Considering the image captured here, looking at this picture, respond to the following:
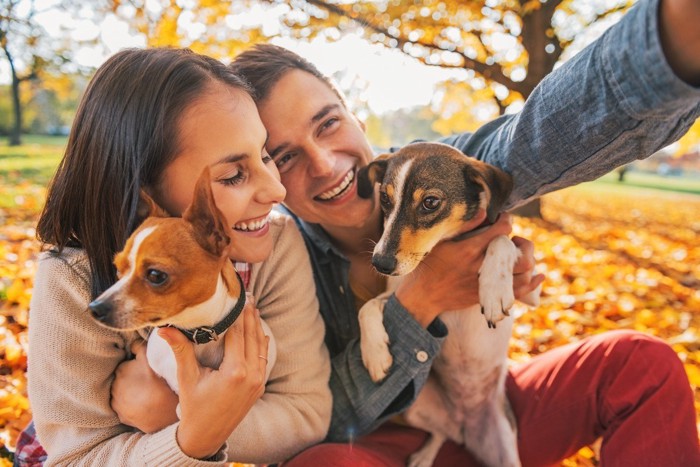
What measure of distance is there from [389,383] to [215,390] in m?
0.71

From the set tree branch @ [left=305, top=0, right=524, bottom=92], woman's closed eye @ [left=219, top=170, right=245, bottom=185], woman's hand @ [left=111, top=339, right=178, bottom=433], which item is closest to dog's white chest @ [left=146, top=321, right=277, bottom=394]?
woman's hand @ [left=111, top=339, right=178, bottom=433]

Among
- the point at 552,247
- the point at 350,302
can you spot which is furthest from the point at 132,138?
the point at 552,247

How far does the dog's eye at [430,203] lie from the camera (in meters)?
1.89

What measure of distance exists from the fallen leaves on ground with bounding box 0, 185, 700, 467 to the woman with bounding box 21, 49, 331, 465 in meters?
0.90

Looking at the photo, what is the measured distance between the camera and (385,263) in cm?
178

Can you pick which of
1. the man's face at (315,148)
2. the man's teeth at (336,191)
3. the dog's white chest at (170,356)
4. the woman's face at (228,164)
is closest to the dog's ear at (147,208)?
the woman's face at (228,164)

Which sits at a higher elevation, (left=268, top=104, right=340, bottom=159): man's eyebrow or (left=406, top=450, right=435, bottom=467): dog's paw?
(left=268, top=104, right=340, bottom=159): man's eyebrow

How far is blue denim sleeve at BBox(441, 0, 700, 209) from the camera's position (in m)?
1.04

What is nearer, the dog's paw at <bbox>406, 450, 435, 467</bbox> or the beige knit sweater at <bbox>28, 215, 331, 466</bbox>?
the beige knit sweater at <bbox>28, 215, 331, 466</bbox>

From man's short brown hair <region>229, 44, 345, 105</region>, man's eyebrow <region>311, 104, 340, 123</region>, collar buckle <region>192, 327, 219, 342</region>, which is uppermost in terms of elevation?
man's short brown hair <region>229, 44, 345, 105</region>

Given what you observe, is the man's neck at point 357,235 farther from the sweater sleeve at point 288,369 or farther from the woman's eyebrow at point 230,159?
the woman's eyebrow at point 230,159

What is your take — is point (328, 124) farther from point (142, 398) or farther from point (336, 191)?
point (142, 398)

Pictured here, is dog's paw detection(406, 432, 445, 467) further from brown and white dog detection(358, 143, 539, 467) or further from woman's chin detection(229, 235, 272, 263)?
woman's chin detection(229, 235, 272, 263)

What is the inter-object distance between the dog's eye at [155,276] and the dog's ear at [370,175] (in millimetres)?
1015
